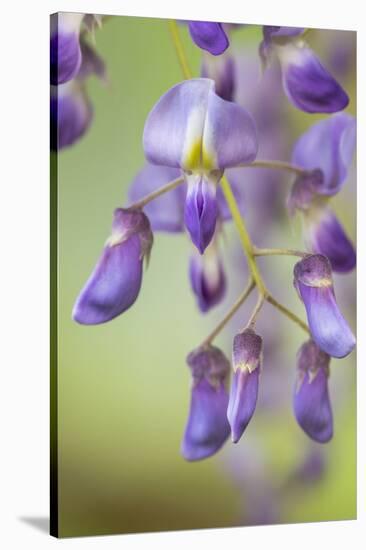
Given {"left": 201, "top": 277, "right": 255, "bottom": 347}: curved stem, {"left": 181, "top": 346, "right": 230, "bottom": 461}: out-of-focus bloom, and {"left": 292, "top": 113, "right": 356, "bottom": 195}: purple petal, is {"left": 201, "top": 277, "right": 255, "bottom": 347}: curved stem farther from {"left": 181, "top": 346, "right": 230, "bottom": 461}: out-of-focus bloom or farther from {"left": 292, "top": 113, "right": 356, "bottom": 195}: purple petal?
Answer: {"left": 292, "top": 113, "right": 356, "bottom": 195}: purple petal

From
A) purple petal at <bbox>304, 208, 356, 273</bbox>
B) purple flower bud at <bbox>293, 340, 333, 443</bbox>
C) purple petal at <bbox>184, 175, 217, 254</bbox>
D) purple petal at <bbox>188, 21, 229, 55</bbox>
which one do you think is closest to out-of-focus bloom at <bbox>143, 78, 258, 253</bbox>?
purple petal at <bbox>184, 175, 217, 254</bbox>

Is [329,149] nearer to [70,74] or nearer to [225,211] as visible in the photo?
[225,211]

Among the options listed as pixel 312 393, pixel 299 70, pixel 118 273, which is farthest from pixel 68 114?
pixel 312 393

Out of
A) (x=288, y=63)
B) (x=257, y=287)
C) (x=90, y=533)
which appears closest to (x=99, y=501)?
(x=90, y=533)

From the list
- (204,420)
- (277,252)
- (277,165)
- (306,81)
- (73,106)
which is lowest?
(204,420)

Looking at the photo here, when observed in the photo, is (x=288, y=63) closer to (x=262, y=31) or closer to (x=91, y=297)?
(x=262, y=31)
